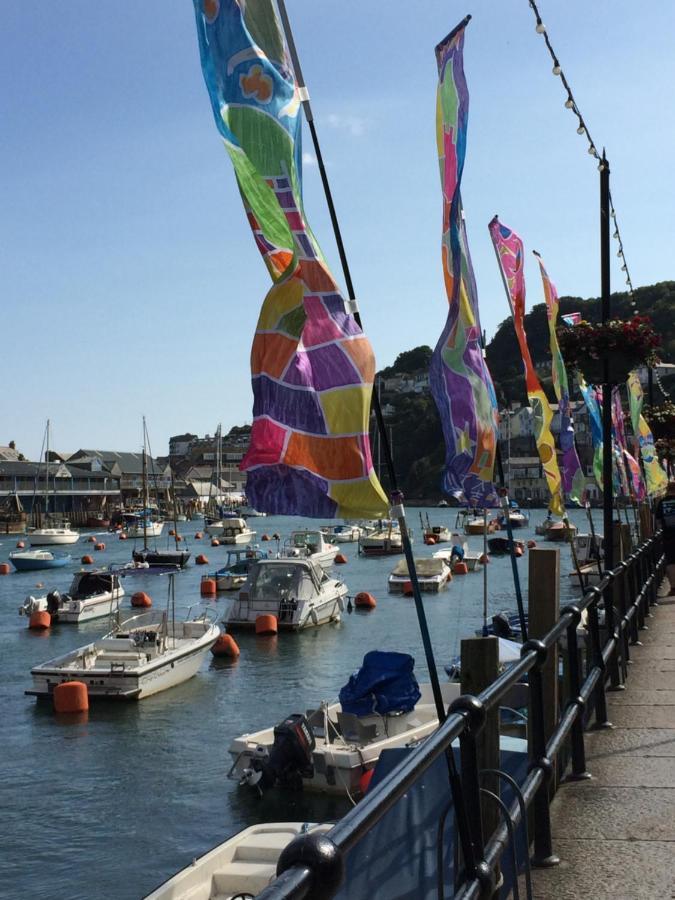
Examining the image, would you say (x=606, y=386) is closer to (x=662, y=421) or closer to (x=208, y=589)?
(x=662, y=421)

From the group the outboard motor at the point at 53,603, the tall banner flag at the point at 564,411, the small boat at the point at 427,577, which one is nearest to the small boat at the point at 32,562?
the small boat at the point at 427,577

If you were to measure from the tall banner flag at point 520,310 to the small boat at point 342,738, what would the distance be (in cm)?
507

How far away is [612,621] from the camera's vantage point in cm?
953

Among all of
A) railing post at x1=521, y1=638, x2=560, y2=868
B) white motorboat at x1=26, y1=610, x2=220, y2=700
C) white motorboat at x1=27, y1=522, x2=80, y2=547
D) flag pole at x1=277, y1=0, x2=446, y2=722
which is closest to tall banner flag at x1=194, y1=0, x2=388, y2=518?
flag pole at x1=277, y1=0, x2=446, y2=722

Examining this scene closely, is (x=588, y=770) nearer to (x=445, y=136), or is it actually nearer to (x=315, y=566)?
(x=445, y=136)

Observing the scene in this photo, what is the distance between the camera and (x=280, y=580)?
44875mm

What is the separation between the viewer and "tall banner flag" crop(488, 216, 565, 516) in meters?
17.4

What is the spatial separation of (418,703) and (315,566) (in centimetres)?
2376

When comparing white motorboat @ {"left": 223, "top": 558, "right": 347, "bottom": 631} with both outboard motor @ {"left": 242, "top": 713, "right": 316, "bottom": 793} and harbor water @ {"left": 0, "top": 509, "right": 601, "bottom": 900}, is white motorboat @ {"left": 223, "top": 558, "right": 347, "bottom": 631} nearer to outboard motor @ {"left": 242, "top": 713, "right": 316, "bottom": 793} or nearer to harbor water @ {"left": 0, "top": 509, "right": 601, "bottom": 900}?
harbor water @ {"left": 0, "top": 509, "right": 601, "bottom": 900}

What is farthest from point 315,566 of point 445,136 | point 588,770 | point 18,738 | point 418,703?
point 588,770

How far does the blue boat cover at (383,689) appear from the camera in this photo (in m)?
20.2

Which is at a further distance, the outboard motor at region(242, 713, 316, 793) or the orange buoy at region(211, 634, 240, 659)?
the orange buoy at region(211, 634, 240, 659)

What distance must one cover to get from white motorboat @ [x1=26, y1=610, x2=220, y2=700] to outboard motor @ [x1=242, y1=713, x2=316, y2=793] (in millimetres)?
10369

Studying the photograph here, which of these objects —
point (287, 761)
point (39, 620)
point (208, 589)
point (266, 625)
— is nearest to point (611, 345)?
point (287, 761)
